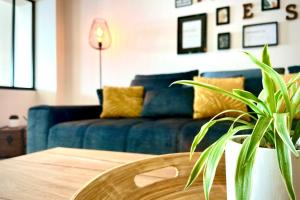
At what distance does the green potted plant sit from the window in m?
3.03

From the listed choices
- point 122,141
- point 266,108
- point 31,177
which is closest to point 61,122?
point 122,141

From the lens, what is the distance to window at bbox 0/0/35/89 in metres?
2.96

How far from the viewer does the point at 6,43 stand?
2.99 m

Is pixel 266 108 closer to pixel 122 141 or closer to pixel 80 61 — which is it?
pixel 122 141

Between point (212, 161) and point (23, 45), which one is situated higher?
point (23, 45)

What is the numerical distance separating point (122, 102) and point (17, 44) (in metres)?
1.79

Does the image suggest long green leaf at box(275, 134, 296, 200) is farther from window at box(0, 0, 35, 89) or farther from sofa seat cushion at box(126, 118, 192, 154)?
window at box(0, 0, 35, 89)

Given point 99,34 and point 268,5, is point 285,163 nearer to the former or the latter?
point 268,5

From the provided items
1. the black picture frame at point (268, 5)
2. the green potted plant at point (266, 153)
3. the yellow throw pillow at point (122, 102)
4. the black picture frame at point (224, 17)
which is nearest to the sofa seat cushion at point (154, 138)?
the yellow throw pillow at point (122, 102)

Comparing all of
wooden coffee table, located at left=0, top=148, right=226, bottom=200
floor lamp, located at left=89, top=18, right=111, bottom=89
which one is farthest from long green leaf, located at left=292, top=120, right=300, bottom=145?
floor lamp, located at left=89, top=18, right=111, bottom=89

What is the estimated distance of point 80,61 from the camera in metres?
3.18

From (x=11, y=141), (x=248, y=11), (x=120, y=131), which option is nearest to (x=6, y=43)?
(x=11, y=141)

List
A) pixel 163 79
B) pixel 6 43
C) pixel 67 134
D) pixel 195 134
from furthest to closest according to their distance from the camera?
pixel 6 43 → pixel 163 79 → pixel 67 134 → pixel 195 134

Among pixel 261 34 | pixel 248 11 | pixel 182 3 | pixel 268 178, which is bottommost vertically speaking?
pixel 268 178
